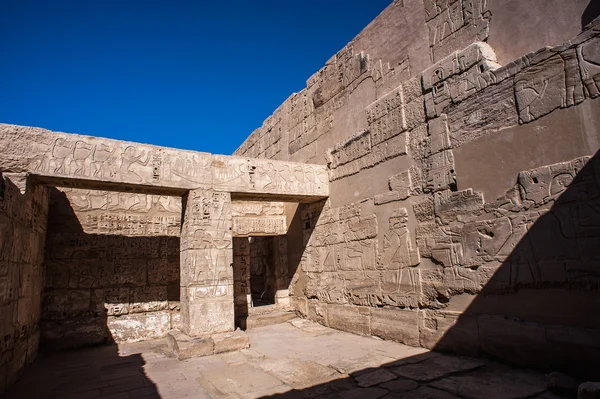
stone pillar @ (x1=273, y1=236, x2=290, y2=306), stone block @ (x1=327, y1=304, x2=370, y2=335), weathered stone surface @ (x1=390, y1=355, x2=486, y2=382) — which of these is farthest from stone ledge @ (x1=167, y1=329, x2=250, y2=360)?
stone pillar @ (x1=273, y1=236, x2=290, y2=306)

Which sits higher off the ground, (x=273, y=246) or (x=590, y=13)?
(x=590, y=13)

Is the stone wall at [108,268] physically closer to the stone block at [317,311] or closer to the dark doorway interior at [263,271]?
the stone block at [317,311]

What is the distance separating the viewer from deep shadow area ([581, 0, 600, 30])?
A: 3.26m

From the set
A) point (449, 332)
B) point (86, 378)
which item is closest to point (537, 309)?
point (449, 332)

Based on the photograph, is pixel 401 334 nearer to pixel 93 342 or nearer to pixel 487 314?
pixel 487 314

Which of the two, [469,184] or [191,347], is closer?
[469,184]

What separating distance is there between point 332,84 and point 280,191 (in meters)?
2.37

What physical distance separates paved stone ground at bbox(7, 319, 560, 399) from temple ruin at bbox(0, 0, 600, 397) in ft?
1.06

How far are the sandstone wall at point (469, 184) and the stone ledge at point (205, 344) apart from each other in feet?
5.93

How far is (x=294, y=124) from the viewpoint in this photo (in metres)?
8.37

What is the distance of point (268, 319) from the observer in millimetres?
7172

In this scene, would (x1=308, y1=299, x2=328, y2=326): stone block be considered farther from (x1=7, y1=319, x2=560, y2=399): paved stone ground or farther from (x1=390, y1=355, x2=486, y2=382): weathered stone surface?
(x1=390, y1=355, x2=486, y2=382): weathered stone surface

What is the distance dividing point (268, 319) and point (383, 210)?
337 cm

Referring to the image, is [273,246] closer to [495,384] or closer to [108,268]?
[108,268]
